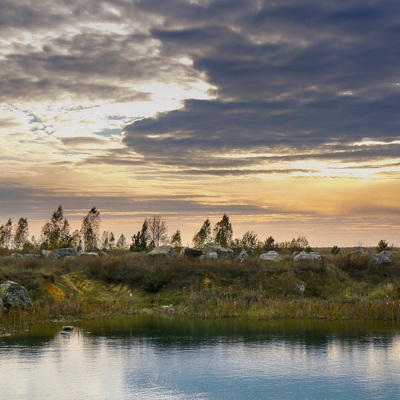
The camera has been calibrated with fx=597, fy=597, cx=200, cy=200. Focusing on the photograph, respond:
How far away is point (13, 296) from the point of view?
36406mm

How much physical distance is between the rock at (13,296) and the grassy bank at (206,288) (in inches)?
28.4

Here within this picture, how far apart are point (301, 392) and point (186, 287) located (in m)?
31.2

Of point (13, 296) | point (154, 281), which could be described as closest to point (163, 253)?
point (154, 281)

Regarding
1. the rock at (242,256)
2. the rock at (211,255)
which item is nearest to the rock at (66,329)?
the rock at (242,256)

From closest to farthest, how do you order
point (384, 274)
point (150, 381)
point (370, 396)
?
point (370, 396)
point (150, 381)
point (384, 274)

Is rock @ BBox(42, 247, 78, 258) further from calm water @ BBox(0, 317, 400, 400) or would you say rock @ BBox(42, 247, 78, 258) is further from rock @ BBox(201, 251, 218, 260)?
calm water @ BBox(0, 317, 400, 400)

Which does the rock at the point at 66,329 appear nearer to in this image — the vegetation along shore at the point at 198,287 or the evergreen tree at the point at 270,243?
the vegetation along shore at the point at 198,287

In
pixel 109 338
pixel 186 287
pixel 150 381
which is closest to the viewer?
pixel 150 381

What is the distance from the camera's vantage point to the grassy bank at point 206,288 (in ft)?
123

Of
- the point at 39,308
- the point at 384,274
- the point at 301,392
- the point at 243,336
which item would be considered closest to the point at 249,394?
the point at 301,392

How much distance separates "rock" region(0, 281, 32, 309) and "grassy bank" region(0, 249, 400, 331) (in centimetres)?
72

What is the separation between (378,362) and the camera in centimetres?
2230

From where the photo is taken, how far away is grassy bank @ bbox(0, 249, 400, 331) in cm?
3759

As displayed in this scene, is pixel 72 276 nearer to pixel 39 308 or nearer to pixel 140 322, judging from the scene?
pixel 39 308
